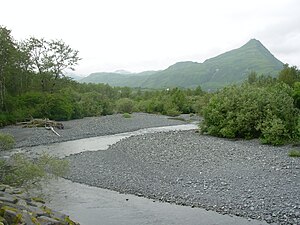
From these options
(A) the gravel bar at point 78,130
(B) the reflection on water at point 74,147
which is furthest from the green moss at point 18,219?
(A) the gravel bar at point 78,130

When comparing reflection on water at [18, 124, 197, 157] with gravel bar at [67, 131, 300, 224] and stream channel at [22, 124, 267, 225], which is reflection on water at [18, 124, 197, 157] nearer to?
gravel bar at [67, 131, 300, 224]

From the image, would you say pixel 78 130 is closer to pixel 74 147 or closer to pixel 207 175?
pixel 74 147

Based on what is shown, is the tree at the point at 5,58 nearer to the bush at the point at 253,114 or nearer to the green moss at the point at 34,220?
the bush at the point at 253,114

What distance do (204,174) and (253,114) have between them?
15.4 meters

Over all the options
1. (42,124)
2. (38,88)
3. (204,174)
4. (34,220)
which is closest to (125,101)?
(38,88)

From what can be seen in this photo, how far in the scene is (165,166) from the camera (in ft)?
70.1

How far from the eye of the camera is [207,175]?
733 inches

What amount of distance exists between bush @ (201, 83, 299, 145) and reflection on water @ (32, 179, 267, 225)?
16.9 metres

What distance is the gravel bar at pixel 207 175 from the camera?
46.4 feet

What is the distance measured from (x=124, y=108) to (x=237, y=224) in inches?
2428

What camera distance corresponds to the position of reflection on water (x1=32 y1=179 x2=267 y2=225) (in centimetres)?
1299

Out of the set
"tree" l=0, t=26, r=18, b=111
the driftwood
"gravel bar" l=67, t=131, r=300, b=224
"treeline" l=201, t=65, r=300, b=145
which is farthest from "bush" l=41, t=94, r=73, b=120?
"treeline" l=201, t=65, r=300, b=145

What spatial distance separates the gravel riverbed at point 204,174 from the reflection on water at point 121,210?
2.03ft

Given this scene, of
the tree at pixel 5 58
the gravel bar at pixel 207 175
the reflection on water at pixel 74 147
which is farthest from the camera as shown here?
the tree at pixel 5 58
